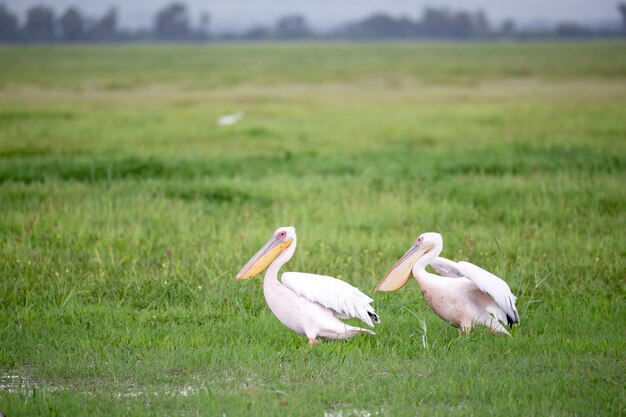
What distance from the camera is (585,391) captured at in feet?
17.7

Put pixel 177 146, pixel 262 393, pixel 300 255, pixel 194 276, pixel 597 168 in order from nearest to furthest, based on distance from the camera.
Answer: pixel 262 393, pixel 194 276, pixel 300 255, pixel 597 168, pixel 177 146

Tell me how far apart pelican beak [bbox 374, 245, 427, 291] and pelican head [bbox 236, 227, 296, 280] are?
29.0 inches

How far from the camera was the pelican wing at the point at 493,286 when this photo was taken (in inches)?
240

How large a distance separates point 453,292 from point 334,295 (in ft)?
2.88

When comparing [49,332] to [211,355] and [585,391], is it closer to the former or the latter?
[211,355]

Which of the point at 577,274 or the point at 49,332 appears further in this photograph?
the point at 577,274

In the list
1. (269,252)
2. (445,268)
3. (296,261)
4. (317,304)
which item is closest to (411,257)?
(445,268)

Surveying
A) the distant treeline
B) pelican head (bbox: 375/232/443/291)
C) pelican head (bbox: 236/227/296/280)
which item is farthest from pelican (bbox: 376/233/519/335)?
the distant treeline

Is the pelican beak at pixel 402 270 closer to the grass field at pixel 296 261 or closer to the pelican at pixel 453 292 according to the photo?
the pelican at pixel 453 292

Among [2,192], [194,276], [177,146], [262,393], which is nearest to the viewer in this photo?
[262,393]

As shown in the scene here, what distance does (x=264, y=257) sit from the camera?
6.45 metres

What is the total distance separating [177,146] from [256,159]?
3.40m

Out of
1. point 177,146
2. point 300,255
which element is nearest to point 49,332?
point 300,255

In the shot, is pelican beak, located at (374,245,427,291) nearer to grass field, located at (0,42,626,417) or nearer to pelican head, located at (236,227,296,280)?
grass field, located at (0,42,626,417)
